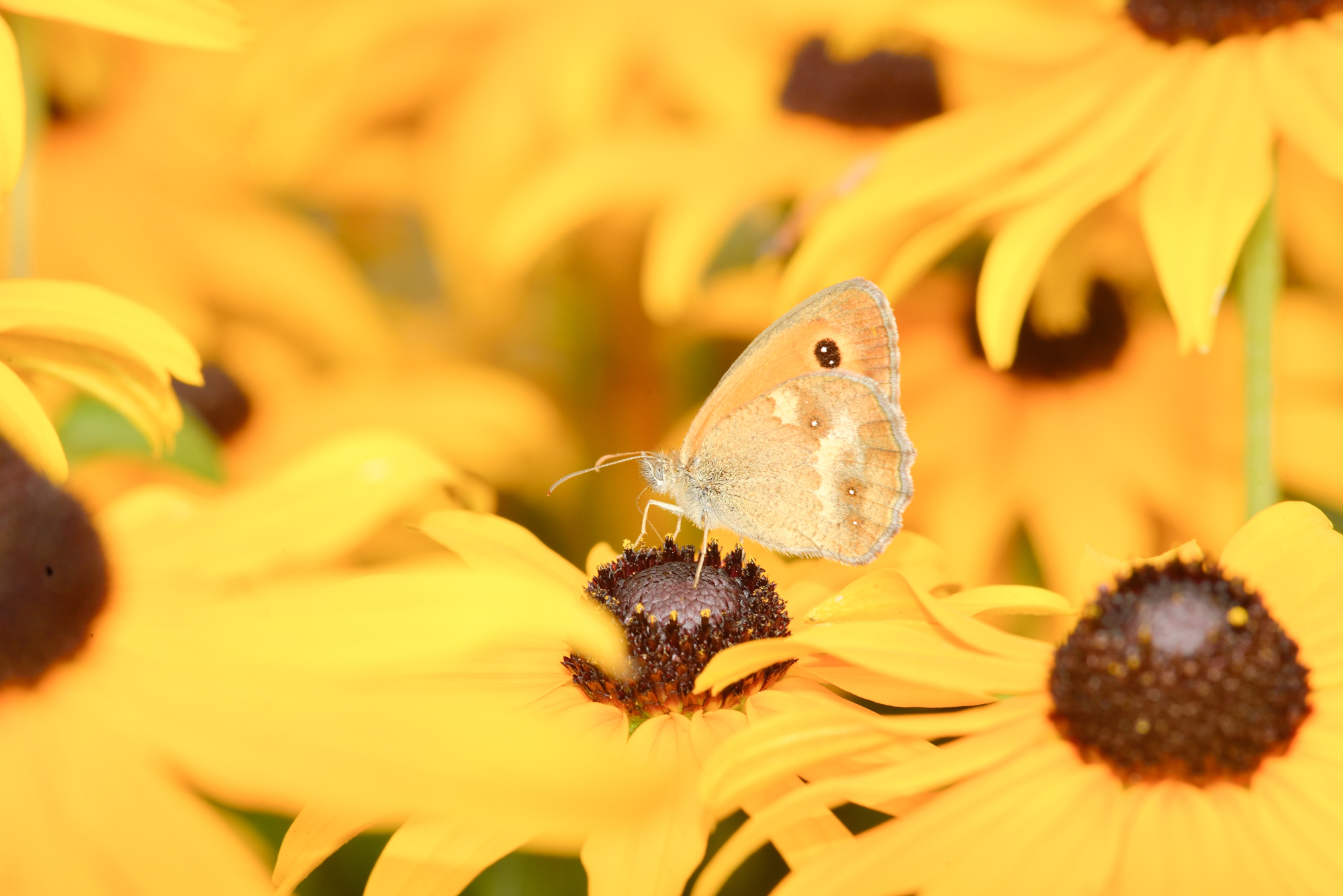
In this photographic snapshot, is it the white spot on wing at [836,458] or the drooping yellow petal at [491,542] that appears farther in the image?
the white spot on wing at [836,458]

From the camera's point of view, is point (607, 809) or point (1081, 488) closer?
point (607, 809)

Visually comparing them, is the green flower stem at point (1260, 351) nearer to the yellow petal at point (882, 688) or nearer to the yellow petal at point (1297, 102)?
the yellow petal at point (1297, 102)

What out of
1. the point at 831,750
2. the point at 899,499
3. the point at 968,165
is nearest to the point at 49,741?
the point at 831,750

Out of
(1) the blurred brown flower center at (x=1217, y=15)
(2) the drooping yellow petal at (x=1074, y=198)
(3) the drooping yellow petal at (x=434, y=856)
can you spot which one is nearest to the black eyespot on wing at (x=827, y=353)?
(2) the drooping yellow petal at (x=1074, y=198)

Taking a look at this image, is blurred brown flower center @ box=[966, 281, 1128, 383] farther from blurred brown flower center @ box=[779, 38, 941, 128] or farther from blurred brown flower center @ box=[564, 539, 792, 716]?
blurred brown flower center @ box=[564, 539, 792, 716]

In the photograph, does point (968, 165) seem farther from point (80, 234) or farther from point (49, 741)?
point (80, 234)

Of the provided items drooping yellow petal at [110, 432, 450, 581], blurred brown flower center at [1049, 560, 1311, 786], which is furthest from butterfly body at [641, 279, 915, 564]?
drooping yellow petal at [110, 432, 450, 581]

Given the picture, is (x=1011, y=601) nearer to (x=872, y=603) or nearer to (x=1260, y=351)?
(x=872, y=603)

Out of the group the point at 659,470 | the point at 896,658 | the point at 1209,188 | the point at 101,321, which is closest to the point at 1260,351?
the point at 1209,188
